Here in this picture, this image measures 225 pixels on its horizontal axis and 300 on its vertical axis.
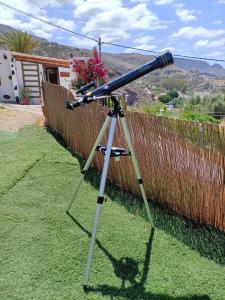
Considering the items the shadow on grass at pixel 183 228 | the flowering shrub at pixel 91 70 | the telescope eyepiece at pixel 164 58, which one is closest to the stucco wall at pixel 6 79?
the flowering shrub at pixel 91 70

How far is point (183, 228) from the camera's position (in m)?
3.68

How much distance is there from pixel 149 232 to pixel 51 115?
212 inches

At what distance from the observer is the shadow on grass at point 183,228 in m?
3.29

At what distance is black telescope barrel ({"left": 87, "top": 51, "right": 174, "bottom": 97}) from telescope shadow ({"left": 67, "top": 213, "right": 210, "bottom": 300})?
156 cm

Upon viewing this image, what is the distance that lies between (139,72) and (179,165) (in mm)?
1336

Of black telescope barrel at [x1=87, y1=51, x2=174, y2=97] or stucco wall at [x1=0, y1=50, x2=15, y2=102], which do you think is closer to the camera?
black telescope barrel at [x1=87, y1=51, x2=174, y2=97]

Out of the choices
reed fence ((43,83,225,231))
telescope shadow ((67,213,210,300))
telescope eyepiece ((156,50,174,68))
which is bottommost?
telescope shadow ((67,213,210,300))

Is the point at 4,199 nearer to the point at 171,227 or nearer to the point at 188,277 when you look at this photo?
the point at 171,227

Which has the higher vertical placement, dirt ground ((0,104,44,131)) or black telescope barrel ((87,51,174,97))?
black telescope barrel ((87,51,174,97))

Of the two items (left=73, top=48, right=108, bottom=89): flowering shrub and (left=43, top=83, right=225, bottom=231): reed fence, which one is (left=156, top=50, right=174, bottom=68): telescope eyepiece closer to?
(left=43, top=83, right=225, bottom=231): reed fence

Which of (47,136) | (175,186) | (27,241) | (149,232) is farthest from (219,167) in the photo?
(47,136)

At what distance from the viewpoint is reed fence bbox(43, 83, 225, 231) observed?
347 cm

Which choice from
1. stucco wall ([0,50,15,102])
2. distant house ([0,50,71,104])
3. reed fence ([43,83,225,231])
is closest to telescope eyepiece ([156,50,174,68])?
reed fence ([43,83,225,231])

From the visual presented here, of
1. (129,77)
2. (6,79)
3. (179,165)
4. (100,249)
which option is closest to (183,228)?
(179,165)
